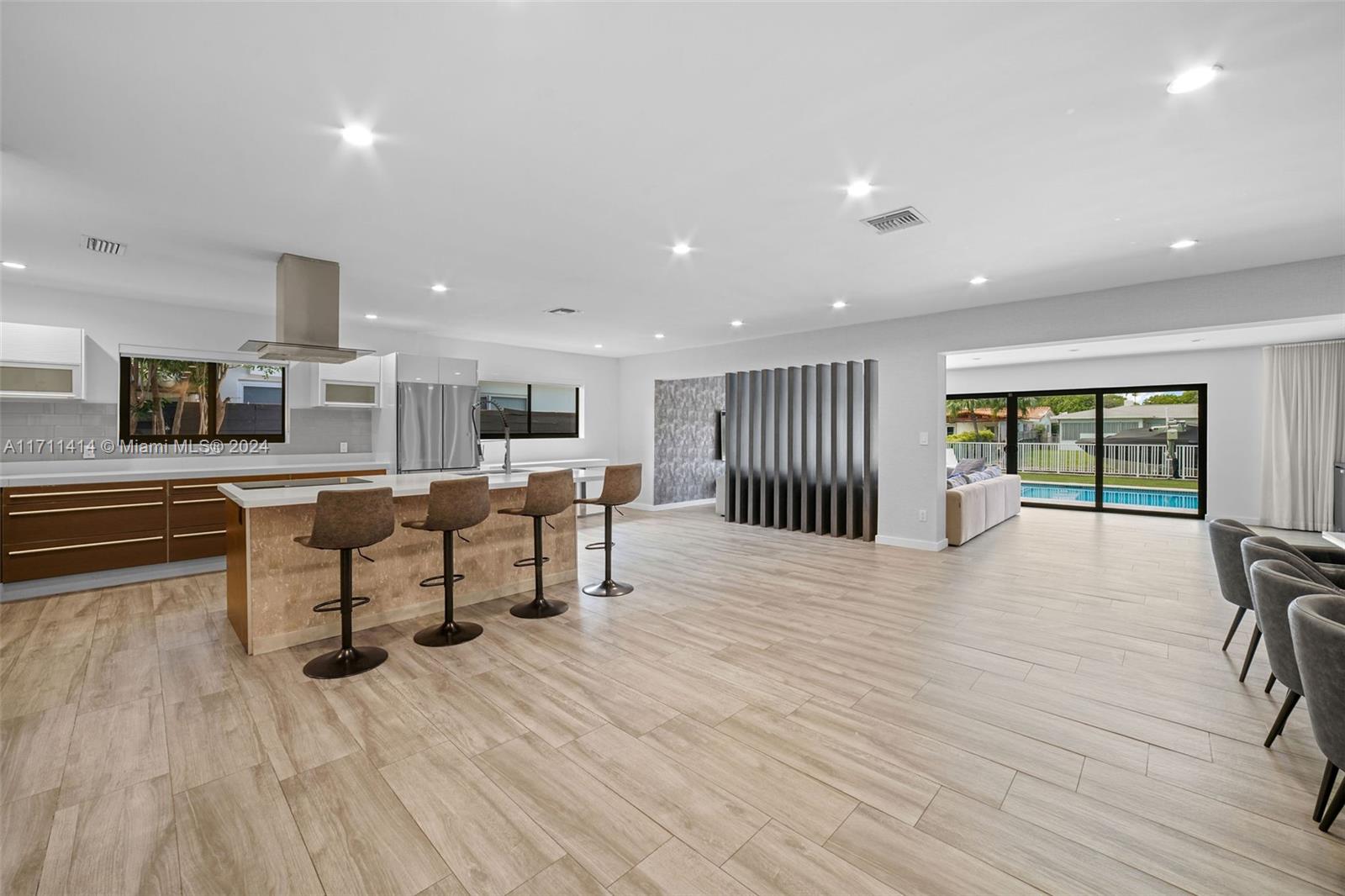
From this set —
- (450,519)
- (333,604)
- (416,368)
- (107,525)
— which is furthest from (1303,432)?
(107,525)

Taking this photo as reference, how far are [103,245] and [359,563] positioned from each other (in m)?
2.73

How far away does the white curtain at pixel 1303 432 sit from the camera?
23.3ft

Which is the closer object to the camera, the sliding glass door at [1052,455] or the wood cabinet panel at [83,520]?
the wood cabinet panel at [83,520]

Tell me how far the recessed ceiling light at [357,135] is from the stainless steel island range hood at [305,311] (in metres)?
1.96

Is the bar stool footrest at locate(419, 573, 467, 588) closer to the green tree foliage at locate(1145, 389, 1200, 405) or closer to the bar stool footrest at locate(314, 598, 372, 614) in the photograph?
the bar stool footrest at locate(314, 598, 372, 614)

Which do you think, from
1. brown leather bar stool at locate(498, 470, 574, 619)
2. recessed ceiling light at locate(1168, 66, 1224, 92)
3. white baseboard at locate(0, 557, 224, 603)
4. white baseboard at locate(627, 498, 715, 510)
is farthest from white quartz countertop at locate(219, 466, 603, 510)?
white baseboard at locate(627, 498, 715, 510)

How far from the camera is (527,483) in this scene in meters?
4.17

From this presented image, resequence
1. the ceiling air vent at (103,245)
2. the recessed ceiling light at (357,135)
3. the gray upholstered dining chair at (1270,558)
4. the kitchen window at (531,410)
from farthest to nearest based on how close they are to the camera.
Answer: the kitchen window at (531,410), the ceiling air vent at (103,245), the gray upholstered dining chair at (1270,558), the recessed ceiling light at (357,135)

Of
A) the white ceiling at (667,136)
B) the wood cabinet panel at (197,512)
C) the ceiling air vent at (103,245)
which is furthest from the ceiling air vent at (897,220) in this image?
the wood cabinet panel at (197,512)

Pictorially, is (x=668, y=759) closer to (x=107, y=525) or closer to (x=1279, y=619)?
(x=1279, y=619)

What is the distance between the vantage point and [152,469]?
5.26 meters

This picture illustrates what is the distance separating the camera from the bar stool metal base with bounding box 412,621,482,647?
11.2ft

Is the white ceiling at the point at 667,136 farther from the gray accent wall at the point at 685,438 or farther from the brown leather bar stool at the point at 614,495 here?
the gray accent wall at the point at 685,438

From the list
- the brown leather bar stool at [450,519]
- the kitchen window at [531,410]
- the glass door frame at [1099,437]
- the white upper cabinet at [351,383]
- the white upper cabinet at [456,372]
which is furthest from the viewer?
the glass door frame at [1099,437]
